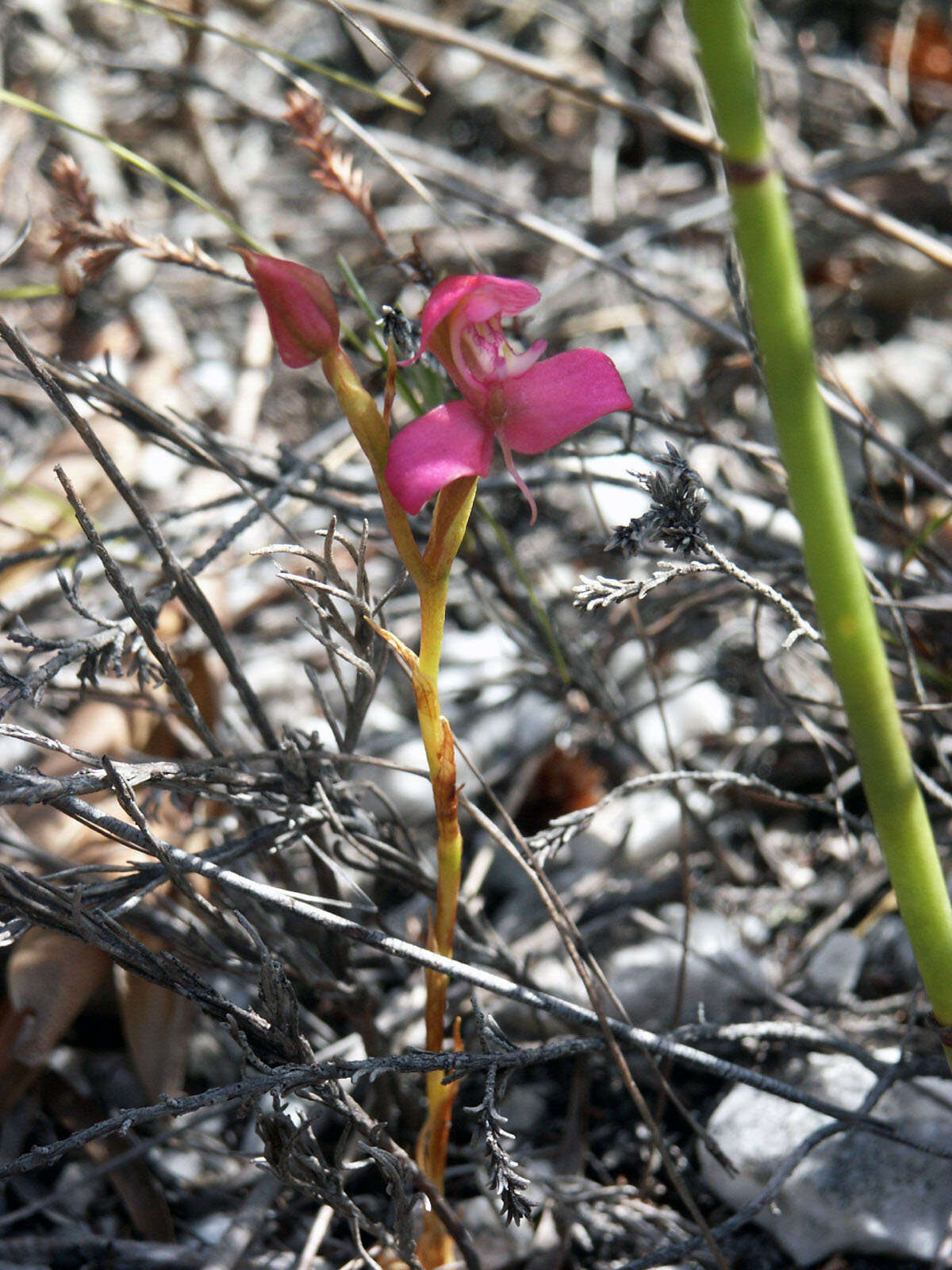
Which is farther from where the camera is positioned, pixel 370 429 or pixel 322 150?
pixel 322 150

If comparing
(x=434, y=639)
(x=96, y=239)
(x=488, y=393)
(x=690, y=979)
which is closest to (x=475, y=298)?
(x=488, y=393)

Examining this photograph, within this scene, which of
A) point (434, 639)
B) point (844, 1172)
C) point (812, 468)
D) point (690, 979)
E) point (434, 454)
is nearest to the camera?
point (812, 468)

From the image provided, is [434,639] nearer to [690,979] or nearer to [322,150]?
[322,150]

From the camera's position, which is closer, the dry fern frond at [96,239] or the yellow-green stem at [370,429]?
the yellow-green stem at [370,429]

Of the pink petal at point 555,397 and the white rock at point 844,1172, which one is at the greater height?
the pink petal at point 555,397

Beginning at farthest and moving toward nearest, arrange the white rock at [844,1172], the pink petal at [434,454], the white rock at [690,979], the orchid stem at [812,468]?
the white rock at [690,979] < the white rock at [844,1172] < the pink petal at [434,454] < the orchid stem at [812,468]

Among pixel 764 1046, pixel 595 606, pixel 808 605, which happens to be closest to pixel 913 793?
pixel 595 606

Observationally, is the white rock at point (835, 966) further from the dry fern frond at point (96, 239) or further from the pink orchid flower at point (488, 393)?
the dry fern frond at point (96, 239)

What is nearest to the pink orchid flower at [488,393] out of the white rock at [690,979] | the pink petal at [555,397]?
the pink petal at [555,397]

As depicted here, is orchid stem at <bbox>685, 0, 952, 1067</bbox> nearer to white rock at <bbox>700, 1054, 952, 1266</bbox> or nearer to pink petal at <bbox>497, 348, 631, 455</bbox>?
pink petal at <bbox>497, 348, 631, 455</bbox>
